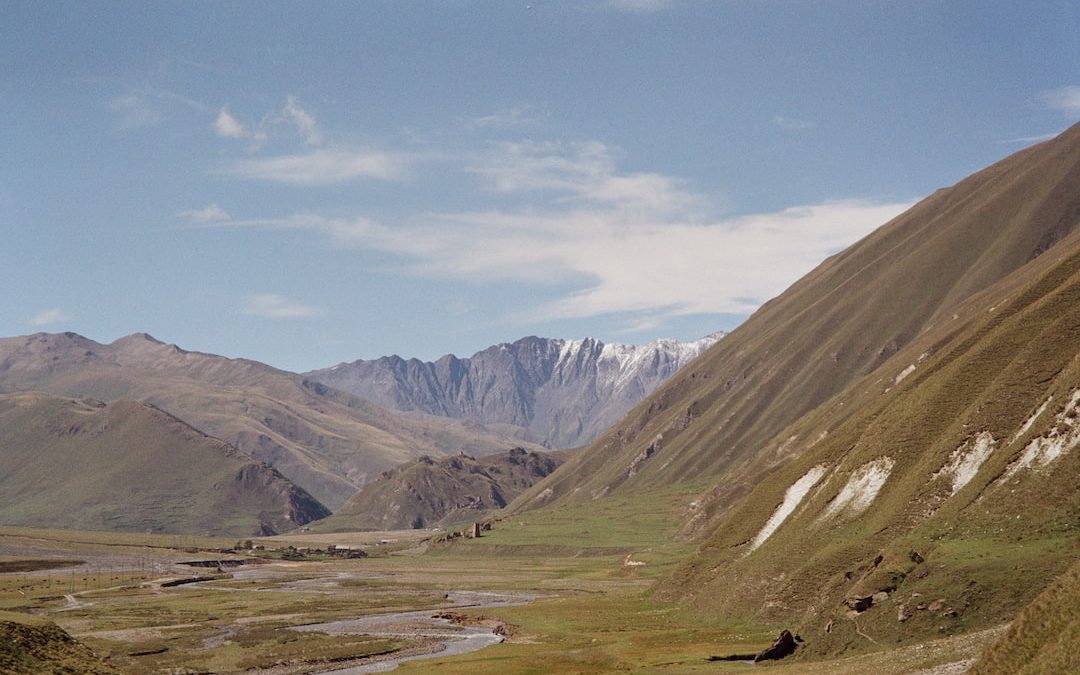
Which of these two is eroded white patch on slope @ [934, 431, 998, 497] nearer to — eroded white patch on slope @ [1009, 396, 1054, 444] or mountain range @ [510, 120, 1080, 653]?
mountain range @ [510, 120, 1080, 653]

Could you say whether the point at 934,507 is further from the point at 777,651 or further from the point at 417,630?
the point at 417,630

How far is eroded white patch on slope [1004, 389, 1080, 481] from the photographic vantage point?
83.6m

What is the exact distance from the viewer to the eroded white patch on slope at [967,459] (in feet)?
317

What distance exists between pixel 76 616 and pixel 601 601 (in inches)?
3039

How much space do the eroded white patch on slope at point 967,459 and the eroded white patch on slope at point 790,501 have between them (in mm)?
31335

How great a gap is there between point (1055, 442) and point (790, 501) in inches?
2027

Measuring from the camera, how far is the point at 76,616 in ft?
518

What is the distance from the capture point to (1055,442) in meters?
84.8

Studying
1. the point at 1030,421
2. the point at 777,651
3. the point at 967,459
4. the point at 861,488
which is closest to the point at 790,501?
the point at 861,488

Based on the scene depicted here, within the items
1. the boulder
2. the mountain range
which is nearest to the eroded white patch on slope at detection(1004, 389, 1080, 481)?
the mountain range

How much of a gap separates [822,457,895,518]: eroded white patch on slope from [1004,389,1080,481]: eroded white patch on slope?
77.7 ft

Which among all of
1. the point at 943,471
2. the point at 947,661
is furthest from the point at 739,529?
the point at 947,661

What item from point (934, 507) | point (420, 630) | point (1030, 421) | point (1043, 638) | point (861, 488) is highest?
point (1030, 421)

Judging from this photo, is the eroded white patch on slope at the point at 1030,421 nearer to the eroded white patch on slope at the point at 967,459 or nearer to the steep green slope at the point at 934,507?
the steep green slope at the point at 934,507
